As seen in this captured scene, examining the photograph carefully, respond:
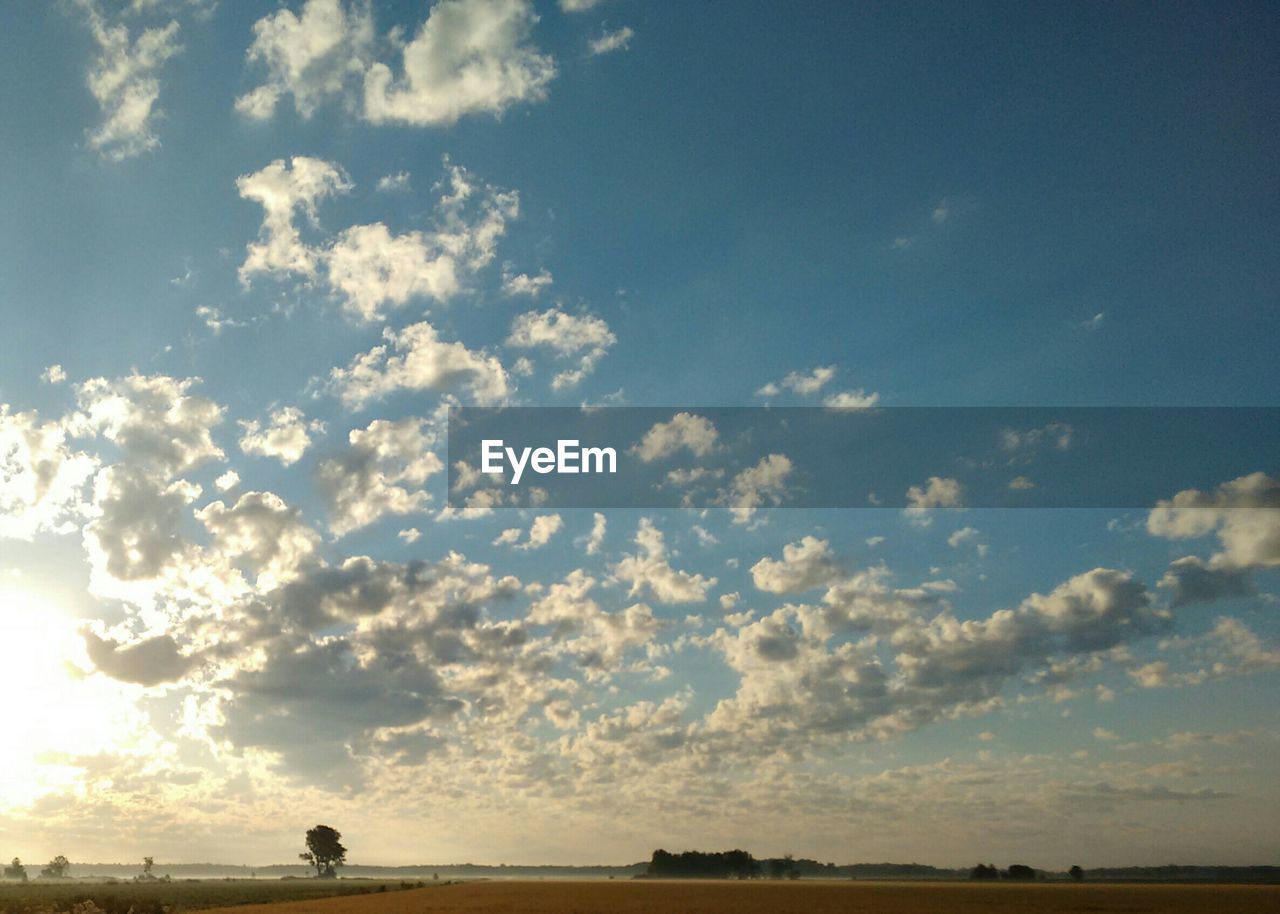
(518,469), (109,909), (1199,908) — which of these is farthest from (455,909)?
(1199,908)

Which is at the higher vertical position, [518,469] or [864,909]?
[518,469]

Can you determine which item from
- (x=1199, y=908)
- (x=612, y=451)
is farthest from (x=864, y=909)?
(x=612, y=451)

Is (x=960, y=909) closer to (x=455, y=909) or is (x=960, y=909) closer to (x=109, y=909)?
(x=455, y=909)

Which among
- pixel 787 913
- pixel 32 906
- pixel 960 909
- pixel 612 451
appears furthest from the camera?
pixel 32 906

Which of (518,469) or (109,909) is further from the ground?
(518,469)

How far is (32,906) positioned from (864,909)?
84519 mm

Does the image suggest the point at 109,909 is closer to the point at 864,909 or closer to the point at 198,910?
the point at 198,910

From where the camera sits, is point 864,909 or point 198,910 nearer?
point 864,909

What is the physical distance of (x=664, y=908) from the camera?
84750 millimetres

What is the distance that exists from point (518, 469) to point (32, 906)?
81.3m

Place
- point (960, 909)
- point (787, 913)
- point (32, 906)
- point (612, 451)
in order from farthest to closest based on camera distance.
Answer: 1. point (32, 906)
2. point (960, 909)
3. point (787, 913)
4. point (612, 451)

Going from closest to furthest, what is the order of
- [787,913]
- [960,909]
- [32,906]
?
1. [787,913]
2. [960,909]
3. [32,906]

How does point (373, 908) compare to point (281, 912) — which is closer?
point (281, 912)

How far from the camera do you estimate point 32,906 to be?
313ft
